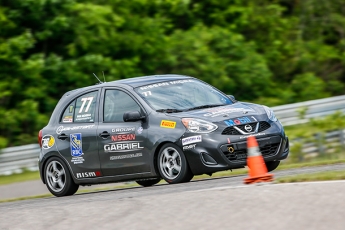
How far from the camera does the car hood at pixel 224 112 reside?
10.6m

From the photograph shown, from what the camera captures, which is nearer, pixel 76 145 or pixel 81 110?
pixel 76 145

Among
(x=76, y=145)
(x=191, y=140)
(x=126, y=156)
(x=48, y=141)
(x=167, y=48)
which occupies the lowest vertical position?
(x=126, y=156)

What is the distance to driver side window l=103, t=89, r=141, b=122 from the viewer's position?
1141 cm

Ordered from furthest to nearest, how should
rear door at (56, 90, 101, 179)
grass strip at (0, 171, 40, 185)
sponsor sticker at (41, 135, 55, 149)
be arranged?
grass strip at (0, 171, 40, 185) < sponsor sticker at (41, 135, 55, 149) < rear door at (56, 90, 101, 179)

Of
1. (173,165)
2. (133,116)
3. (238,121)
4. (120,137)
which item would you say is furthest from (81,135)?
(238,121)

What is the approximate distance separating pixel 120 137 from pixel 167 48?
15.8 m

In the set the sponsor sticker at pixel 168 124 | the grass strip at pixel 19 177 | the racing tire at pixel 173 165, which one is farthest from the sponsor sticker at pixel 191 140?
the grass strip at pixel 19 177

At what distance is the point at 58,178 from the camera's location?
12344 millimetres

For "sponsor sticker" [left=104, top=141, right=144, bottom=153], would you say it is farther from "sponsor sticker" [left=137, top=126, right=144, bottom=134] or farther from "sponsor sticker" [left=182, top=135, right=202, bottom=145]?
"sponsor sticker" [left=182, top=135, right=202, bottom=145]

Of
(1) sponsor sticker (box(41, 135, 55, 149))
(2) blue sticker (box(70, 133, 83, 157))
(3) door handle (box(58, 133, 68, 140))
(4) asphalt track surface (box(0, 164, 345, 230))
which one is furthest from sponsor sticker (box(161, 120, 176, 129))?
(1) sponsor sticker (box(41, 135, 55, 149))

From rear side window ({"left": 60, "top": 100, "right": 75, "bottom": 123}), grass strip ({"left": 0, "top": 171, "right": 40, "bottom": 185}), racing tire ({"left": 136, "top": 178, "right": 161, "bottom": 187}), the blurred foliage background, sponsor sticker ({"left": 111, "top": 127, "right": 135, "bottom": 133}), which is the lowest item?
racing tire ({"left": 136, "top": 178, "right": 161, "bottom": 187})

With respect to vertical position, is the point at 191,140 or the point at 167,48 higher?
the point at 167,48

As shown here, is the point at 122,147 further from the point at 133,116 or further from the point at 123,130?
the point at 133,116

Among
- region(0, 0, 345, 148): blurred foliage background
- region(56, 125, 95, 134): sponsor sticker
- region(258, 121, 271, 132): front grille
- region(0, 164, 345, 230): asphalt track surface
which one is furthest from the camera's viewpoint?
region(0, 0, 345, 148): blurred foliage background
